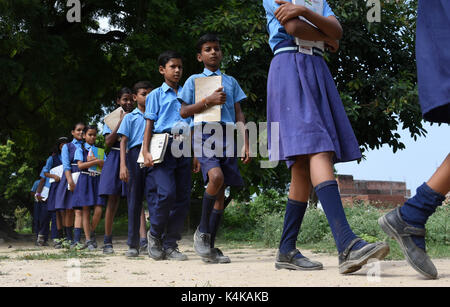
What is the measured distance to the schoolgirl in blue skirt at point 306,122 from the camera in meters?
3.55

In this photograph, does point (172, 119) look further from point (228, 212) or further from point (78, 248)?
point (228, 212)

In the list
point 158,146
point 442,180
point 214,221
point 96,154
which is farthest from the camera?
point 96,154

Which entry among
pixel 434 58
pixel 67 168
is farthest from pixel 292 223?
pixel 67 168

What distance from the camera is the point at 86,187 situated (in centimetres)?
831

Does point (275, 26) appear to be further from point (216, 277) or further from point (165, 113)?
point (165, 113)

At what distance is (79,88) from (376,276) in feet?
35.9

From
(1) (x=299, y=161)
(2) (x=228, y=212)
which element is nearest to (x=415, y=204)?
(1) (x=299, y=161)

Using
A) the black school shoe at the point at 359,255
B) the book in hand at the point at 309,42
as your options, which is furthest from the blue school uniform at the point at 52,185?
the black school shoe at the point at 359,255

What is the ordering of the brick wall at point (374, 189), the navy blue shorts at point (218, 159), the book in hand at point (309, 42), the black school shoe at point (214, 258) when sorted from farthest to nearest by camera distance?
the brick wall at point (374, 189) → the black school shoe at point (214, 258) → the navy blue shorts at point (218, 159) → the book in hand at point (309, 42)

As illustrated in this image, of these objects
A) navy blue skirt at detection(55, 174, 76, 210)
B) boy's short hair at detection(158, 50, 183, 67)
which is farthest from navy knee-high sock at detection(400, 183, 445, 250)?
navy blue skirt at detection(55, 174, 76, 210)

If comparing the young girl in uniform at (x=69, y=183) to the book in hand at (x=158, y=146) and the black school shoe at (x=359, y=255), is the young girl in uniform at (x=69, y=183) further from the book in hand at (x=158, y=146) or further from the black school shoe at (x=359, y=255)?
the black school shoe at (x=359, y=255)

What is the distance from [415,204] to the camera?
10.8 ft

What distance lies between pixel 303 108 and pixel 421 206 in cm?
98

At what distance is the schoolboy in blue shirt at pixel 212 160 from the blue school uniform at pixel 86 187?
131 inches
